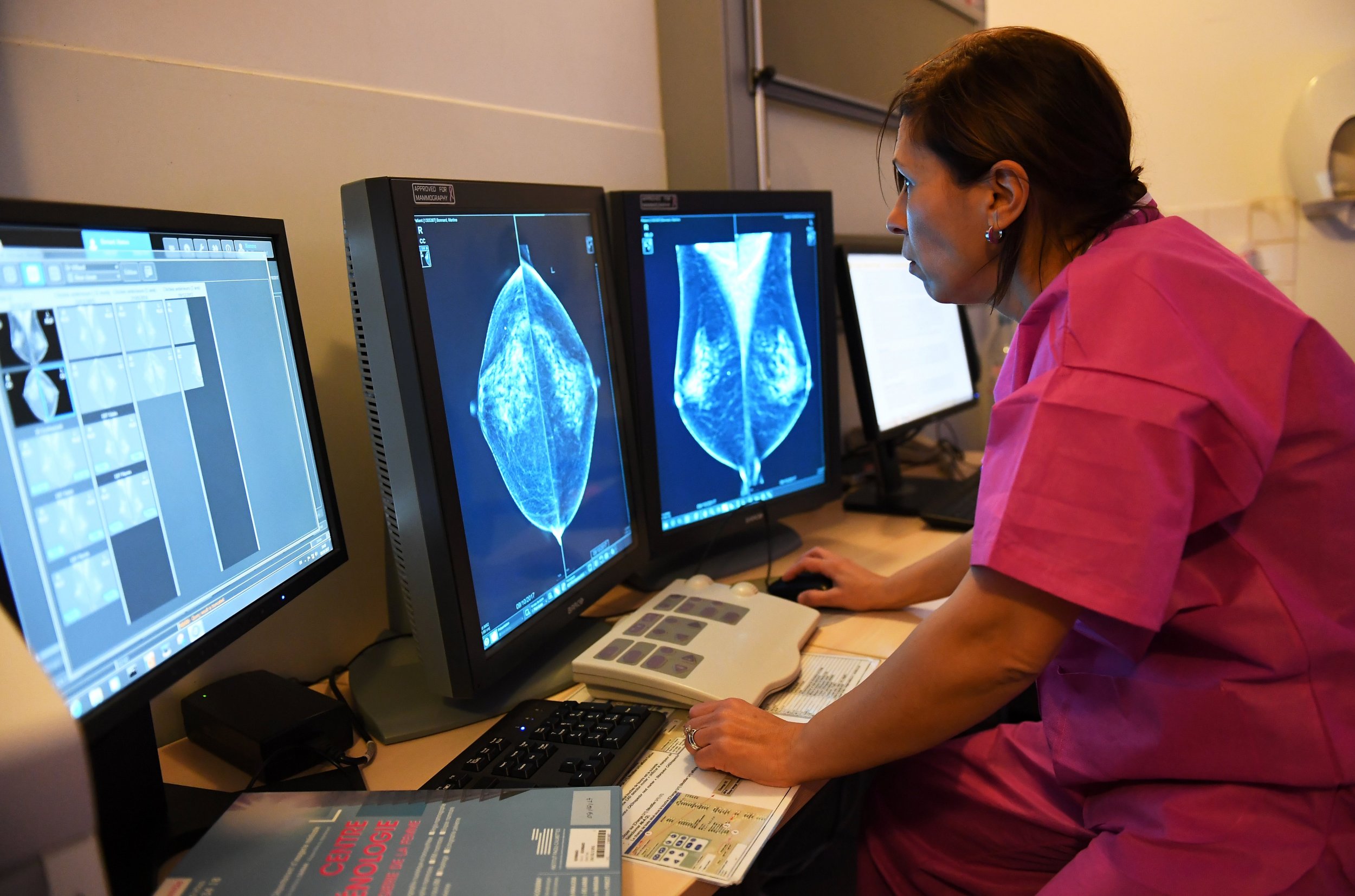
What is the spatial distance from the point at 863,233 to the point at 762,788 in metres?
1.74

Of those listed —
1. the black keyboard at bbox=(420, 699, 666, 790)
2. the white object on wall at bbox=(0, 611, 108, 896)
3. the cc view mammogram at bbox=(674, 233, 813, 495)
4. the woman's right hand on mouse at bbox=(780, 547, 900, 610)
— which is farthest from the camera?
the cc view mammogram at bbox=(674, 233, 813, 495)

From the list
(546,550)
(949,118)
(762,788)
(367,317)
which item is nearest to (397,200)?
(367,317)

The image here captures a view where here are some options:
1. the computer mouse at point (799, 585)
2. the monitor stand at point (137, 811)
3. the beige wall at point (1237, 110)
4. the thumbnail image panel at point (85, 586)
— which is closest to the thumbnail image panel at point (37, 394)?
the thumbnail image panel at point (85, 586)

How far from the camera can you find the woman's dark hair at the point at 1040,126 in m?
0.84

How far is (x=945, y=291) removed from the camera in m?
1.00

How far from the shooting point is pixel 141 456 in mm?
668

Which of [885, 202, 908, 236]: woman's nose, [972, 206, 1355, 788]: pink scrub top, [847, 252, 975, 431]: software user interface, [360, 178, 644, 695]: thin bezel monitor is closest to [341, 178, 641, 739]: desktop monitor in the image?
[360, 178, 644, 695]: thin bezel monitor

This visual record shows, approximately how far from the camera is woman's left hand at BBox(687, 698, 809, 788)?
820 mm

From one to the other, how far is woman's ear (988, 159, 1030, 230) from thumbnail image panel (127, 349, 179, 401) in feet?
2.56

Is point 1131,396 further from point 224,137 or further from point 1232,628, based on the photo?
point 224,137

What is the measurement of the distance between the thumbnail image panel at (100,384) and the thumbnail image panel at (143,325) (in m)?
0.02

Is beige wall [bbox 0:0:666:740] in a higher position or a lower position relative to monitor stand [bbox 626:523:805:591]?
higher

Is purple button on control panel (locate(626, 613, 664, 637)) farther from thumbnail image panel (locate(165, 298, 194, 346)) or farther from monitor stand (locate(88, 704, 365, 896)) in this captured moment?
thumbnail image panel (locate(165, 298, 194, 346))

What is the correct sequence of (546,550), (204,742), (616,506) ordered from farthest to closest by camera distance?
(616,506), (546,550), (204,742)
